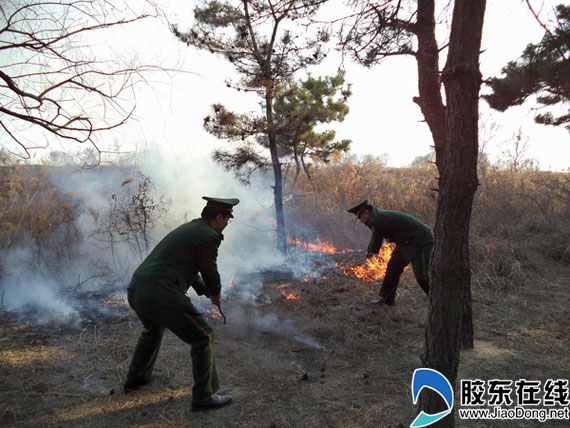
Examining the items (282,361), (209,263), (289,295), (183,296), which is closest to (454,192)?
(209,263)

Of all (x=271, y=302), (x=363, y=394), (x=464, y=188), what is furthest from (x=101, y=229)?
(x=464, y=188)

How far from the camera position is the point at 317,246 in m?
9.63

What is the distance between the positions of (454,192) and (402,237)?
3.47m

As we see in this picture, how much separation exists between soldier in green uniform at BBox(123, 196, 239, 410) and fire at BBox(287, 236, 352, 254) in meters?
5.87

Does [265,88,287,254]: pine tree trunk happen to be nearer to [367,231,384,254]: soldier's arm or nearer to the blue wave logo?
[367,231,384,254]: soldier's arm

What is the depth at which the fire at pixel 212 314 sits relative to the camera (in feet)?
18.3

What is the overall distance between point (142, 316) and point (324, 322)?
3.03 m

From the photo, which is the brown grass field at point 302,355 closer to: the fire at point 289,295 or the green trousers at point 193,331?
the fire at point 289,295

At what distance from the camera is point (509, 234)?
994cm

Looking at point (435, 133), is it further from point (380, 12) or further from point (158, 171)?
point (158, 171)

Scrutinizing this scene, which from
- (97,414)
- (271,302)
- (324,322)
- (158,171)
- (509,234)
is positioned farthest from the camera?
(158,171)

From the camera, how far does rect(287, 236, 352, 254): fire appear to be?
9.21 m

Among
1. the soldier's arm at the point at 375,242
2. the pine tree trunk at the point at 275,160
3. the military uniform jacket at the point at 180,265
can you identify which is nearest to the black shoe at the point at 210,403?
the military uniform jacket at the point at 180,265

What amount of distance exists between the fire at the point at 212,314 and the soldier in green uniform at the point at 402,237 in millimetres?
2827
